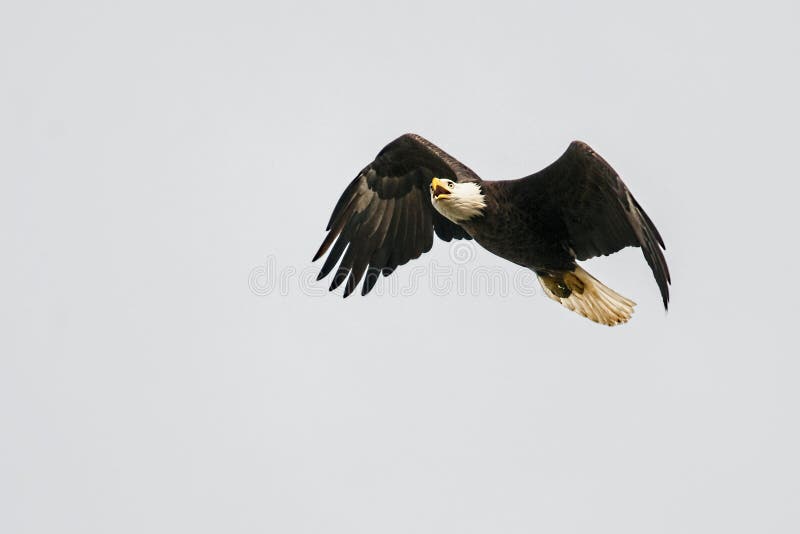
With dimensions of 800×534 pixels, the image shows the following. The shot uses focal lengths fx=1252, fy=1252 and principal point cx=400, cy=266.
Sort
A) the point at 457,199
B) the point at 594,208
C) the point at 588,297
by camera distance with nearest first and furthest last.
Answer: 1. the point at 594,208
2. the point at 457,199
3. the point at 588,297

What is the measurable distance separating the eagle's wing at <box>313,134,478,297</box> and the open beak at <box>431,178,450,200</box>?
732mm

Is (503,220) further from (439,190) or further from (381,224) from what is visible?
(381,224)

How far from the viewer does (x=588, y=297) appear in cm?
946

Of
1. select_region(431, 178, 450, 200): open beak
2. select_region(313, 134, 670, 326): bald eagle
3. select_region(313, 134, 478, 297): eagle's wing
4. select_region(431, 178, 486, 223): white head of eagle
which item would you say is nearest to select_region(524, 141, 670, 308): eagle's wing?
select_region(313, 134, 670, 326): bald eagle

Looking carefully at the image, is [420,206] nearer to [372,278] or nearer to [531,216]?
[372,278]

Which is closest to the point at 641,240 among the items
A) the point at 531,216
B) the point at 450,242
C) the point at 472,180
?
the point at 531,216

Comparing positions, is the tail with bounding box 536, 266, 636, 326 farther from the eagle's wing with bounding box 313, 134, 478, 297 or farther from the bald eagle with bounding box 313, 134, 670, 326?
the eagle's wing with bounding box 313, 134, 478, 297

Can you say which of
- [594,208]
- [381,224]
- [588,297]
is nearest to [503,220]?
[594,208]

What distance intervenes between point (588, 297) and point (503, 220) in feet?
3.85

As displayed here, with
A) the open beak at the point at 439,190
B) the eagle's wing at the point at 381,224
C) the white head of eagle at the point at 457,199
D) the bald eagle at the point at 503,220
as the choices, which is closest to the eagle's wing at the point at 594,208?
the bald eagle at the point at 503,220

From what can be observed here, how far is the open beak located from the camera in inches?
348

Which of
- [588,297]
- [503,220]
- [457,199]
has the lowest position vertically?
[588,297]

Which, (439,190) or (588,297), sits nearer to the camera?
(439,190)

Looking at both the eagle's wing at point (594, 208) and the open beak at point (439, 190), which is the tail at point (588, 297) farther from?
the open beak at point (439, 190)
